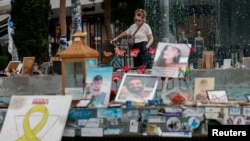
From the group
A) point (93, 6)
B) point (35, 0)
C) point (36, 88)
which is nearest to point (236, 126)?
point (36, 88)

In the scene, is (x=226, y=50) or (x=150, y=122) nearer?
(x=150, y=122)

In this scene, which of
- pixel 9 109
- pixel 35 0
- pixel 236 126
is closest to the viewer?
pixel 236 126

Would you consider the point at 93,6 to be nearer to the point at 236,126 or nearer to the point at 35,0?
the point at 35,0

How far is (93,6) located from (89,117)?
27657 millimetres

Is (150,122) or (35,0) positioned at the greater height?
(35,0)

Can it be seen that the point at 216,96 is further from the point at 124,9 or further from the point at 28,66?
the point at 124,9

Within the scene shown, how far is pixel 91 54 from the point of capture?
6.34 m

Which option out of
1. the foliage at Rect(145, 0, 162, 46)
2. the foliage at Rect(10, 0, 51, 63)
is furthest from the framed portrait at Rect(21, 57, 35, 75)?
the foliage at Rect(145, 0, 162, 46)

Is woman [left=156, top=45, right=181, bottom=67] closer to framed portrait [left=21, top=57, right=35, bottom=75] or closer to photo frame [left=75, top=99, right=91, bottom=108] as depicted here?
photo frame [left=75, top=99, right=91, bottom=108]

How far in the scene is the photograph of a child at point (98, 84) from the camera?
587cm

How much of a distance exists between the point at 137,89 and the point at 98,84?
363 millimetres

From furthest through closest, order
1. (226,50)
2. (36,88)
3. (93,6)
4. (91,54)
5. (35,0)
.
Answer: (93,6)
(35,0)
(226,50)
(36,88)
(91,54)

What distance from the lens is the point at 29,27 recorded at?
62.6 feet

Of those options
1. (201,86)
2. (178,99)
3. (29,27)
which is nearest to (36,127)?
(178,99)
